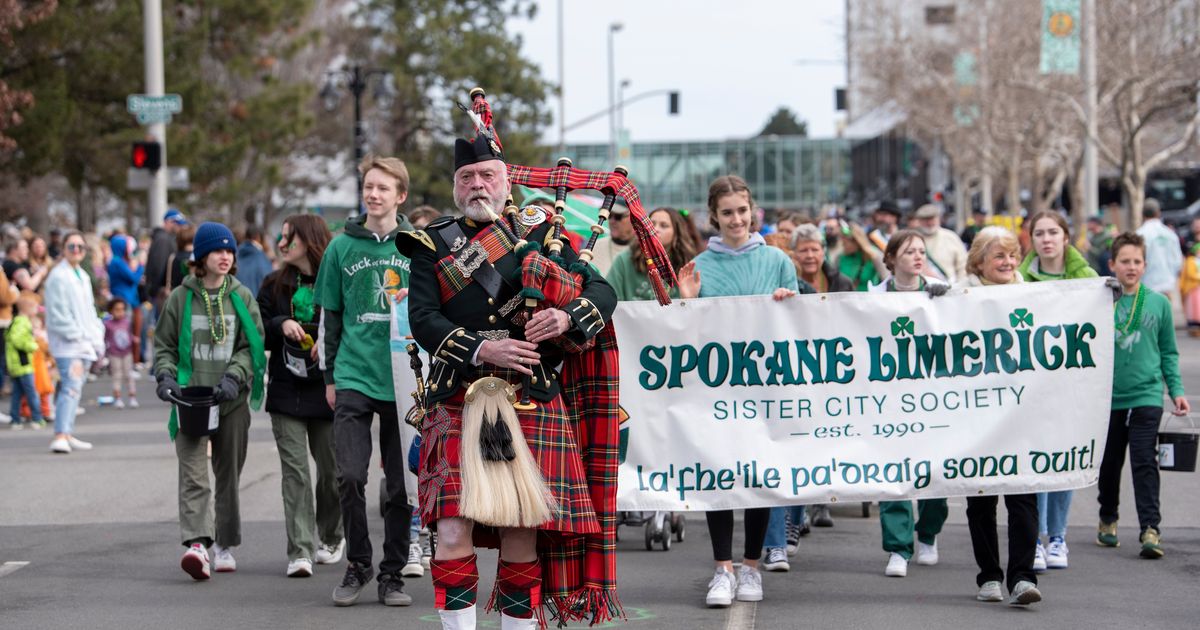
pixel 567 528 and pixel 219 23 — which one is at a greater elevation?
pixel 219 23

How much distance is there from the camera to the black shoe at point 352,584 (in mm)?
7660

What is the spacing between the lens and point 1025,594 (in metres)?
7.34

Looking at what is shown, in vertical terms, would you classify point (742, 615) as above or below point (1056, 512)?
below

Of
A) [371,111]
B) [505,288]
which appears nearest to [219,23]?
[371,111]

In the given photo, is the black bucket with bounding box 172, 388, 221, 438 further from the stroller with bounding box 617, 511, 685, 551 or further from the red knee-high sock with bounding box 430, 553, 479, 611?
the red knee-high sock with bounding box 430, 553, 479, 611

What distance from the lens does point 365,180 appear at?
25.5 ft

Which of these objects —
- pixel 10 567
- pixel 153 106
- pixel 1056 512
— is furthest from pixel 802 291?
pixel 153 106

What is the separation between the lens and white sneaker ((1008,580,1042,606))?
7.34m

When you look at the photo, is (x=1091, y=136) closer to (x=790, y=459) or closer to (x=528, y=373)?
(x=790, y=459)

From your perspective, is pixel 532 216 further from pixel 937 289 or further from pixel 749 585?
pixel 937 289

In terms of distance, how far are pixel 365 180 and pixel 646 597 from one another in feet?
7.66

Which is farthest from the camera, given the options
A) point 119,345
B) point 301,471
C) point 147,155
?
point 147,155

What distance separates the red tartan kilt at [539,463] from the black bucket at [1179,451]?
4.06 m

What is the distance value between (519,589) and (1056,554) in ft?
12.1
